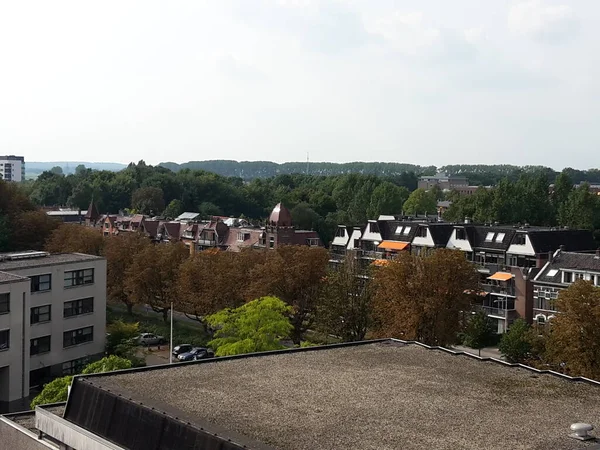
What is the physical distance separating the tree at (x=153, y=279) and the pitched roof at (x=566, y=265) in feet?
99.7

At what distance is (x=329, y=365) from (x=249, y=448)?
9.53 m

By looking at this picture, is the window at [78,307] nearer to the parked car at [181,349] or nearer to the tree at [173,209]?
the parked car at [181,349]

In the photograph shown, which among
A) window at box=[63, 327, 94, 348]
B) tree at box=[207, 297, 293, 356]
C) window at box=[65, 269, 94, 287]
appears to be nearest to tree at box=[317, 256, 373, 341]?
tree at box=[207, 297, 293, 356]

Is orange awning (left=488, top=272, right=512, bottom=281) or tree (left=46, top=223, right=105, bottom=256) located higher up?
tree (left=46, top=223, right=105, bottom=256)

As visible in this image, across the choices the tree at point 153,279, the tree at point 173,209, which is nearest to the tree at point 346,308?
the tree at point 153,279

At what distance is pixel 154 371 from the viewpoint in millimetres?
26500

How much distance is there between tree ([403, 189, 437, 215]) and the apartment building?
102089 millimetres

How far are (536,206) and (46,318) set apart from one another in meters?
83.6

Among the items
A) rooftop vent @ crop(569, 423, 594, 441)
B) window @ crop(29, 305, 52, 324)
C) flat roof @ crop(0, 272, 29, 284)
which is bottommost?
window @ crop(29, 305, 52, 324)

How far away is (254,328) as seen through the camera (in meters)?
45.3

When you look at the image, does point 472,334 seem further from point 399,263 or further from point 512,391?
point 512,391

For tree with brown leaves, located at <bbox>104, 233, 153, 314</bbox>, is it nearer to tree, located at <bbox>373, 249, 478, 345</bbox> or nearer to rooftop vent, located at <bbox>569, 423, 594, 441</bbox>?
tree, located at <bbox>373, 249, 478, 345</bbox>

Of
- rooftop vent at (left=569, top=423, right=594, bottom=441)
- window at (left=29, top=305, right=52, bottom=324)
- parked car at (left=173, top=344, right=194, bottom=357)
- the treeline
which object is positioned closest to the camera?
rooftop vent at (left=569, top=423, right=594, bottom=441)

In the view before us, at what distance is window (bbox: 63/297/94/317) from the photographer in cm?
5159
